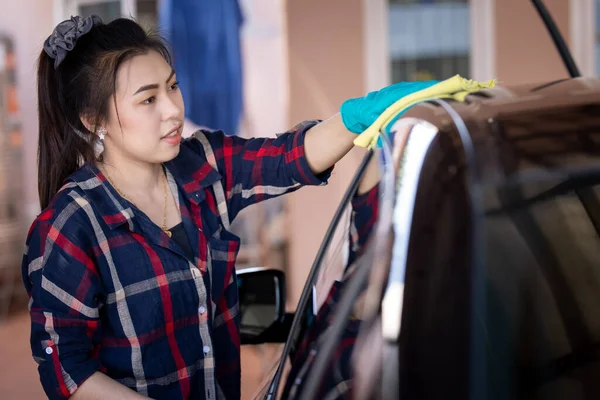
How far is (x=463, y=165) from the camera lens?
34.2 inches

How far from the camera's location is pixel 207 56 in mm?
4293

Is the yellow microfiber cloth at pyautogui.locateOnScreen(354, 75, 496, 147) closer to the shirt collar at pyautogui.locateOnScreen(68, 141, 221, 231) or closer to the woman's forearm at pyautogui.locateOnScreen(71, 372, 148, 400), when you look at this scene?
the shirt collar at pyautogui.locateOnScreen(68, 141, 221, 231)

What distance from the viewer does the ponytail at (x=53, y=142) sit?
154cm

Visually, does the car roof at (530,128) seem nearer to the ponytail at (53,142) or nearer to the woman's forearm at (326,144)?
the woman's forearm at (326,144)

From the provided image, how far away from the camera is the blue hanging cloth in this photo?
4230 millimetres

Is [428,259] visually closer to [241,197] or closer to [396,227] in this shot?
[396,227]

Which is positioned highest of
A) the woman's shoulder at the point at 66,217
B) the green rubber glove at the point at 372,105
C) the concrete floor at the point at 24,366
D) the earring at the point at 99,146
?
the green rubber glove at the point at 372,105

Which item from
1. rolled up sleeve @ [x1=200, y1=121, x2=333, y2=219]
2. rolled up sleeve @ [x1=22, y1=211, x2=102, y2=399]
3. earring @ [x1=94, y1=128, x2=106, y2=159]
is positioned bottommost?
rolled up sleeve @ [x1=22, y1=211, x2=102, y2=399]

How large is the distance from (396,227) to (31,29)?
18.2 ft

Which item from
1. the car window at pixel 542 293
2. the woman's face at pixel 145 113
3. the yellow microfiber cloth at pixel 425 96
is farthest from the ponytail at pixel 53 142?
the car window at pixel 542 293

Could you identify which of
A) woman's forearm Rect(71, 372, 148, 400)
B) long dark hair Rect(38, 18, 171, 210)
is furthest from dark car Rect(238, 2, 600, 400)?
long dark hair Rect(38, 18, 171, 210)

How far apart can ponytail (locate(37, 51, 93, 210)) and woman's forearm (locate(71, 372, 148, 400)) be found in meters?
0.42

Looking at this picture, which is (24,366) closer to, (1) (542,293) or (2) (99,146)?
(2) (99,146)

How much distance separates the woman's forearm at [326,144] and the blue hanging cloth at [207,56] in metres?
2.78
